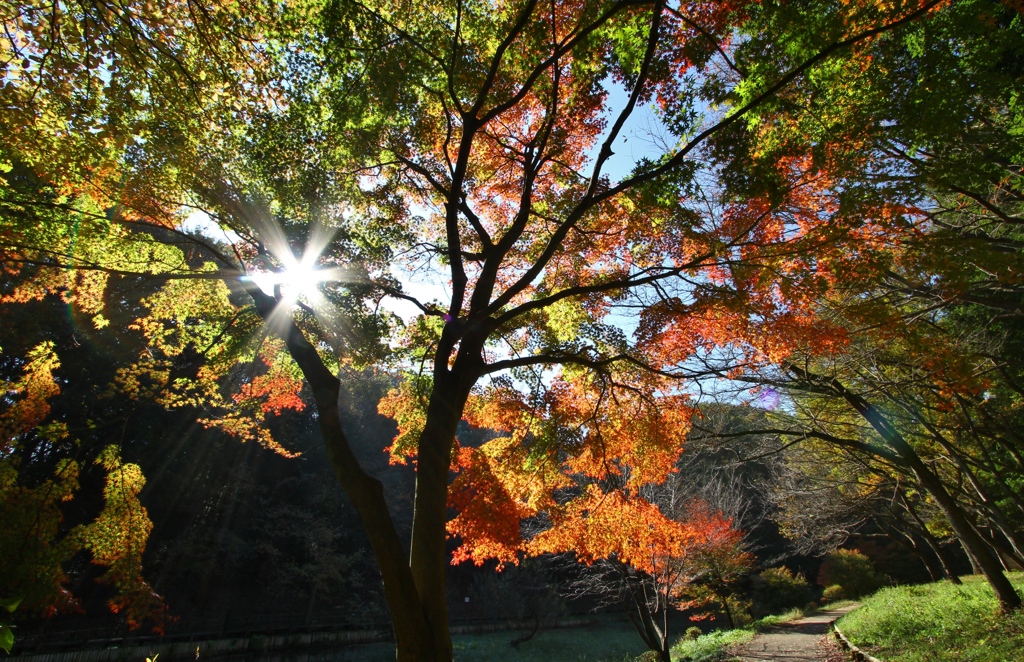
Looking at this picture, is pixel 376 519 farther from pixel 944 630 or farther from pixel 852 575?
pixel 852 575

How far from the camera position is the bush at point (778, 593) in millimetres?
24078

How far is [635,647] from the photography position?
21.5m

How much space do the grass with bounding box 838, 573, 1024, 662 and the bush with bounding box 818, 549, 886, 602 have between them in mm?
13265

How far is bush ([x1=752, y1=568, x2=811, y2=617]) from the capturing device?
24.1 meters

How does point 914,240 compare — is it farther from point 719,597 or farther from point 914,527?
point 914,527

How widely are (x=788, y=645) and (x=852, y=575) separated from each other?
1484 centimetres

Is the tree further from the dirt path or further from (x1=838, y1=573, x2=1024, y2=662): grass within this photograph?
(x1=838, y1=573, x2=1024, y2=662): grass

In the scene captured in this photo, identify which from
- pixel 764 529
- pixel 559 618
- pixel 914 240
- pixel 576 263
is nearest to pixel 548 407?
pixel 576 263

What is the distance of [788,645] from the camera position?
1288 cm

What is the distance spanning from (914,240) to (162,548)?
23657 millimetres

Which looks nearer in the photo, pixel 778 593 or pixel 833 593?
pixel 833 593

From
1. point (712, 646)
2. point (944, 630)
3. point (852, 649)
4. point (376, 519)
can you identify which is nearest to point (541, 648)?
point (712, 646)

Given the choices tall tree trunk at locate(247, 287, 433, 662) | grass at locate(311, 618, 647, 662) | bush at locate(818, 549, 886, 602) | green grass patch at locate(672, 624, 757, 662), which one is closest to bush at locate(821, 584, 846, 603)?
bush at locate(818, 549, 886, 602)

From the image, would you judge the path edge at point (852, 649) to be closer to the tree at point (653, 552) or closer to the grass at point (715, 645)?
the grass at point (715, 645)
